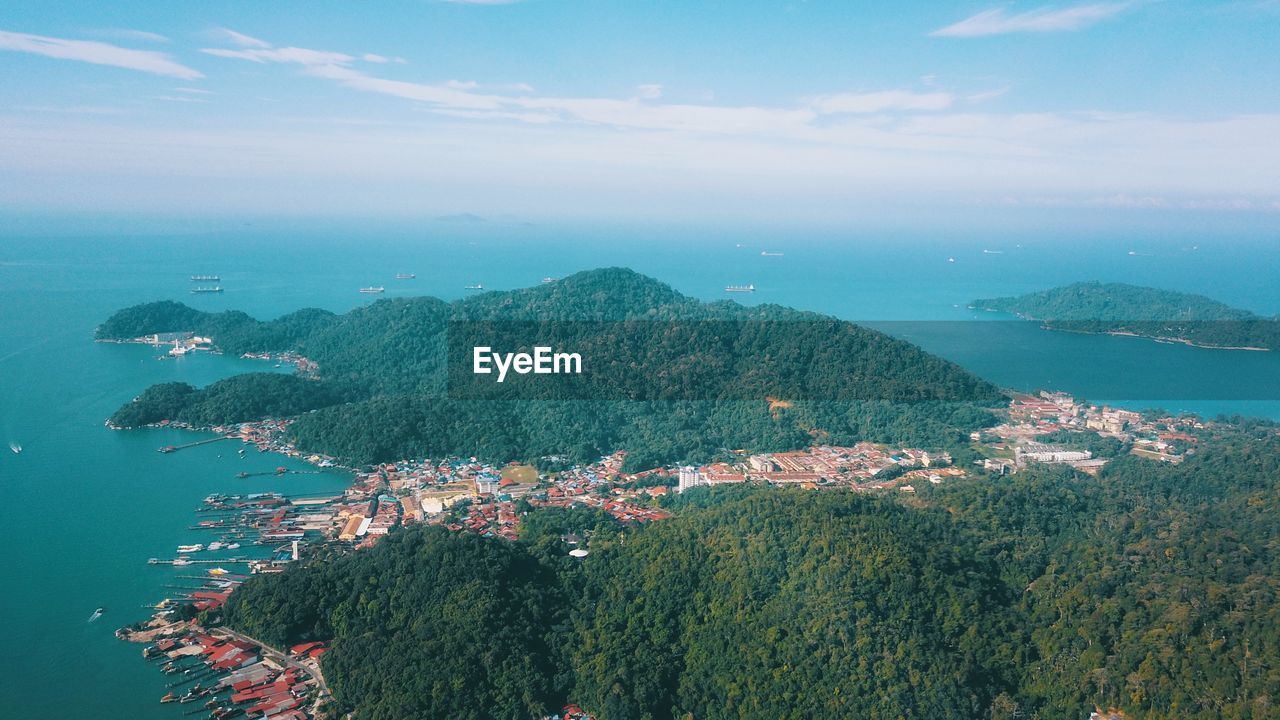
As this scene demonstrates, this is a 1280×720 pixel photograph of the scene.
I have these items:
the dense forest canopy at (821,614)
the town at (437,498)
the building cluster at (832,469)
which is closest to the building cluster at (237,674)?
the town at (437,498)

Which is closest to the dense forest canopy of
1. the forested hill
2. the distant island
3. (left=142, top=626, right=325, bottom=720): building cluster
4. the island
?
the island

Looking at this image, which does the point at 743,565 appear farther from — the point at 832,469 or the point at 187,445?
the point at 187,445

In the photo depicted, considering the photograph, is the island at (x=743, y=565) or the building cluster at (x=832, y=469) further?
the building cluster at (x=832, y=469)

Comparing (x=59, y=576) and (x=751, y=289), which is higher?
(x=751, y=289)

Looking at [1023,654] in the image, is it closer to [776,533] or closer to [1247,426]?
[776,533]

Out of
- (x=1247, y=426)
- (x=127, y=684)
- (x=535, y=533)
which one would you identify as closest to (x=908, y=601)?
(x=535, y=533)

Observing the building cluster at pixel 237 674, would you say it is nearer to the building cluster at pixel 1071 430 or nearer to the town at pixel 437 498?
the town at pixel 437 498
